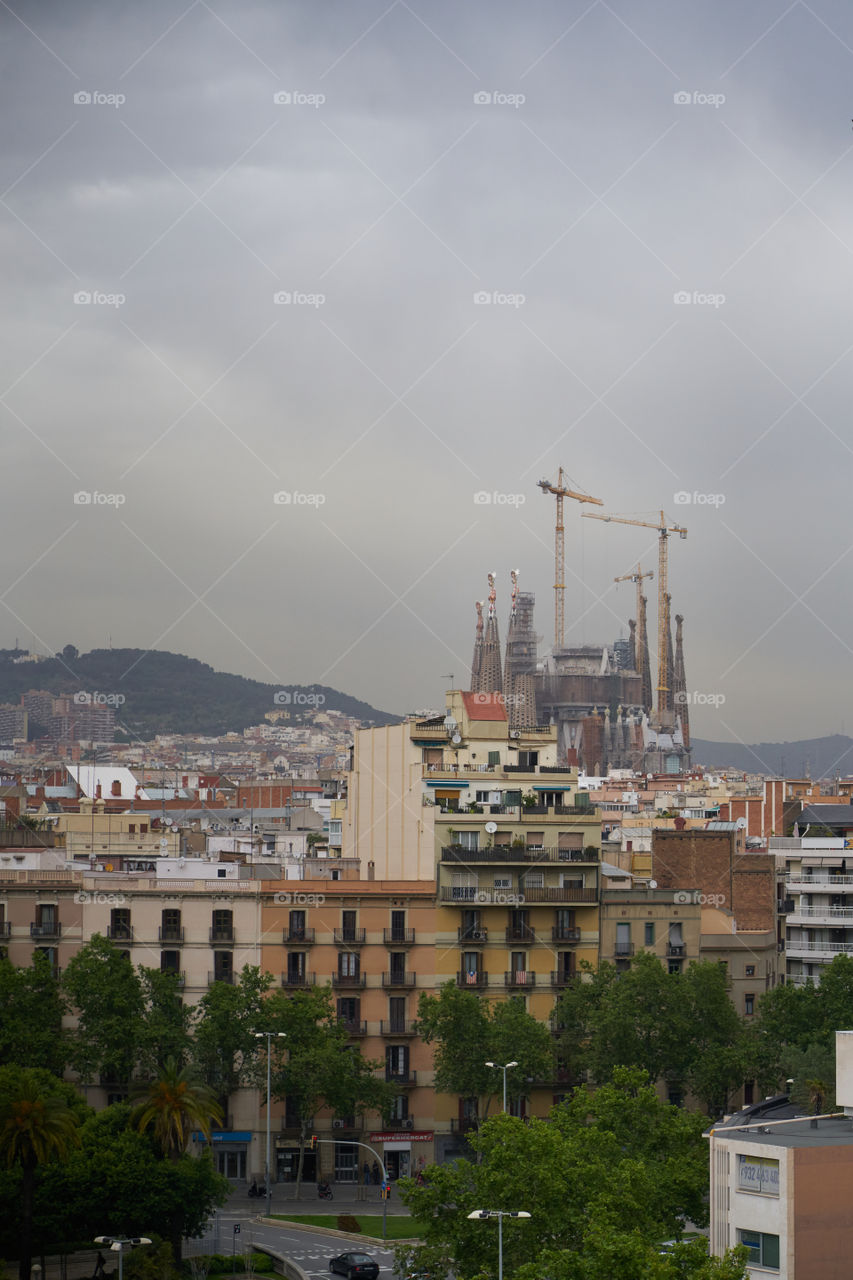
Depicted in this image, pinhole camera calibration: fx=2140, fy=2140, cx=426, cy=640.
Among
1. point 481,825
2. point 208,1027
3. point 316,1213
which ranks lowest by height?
point 316,1213

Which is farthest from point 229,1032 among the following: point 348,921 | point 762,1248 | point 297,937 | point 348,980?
point 762,1248

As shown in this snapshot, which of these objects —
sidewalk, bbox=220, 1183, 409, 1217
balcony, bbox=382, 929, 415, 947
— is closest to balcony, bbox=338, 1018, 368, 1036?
balcony, bbox=382, 929, 415, 947

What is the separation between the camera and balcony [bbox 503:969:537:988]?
7406 cm

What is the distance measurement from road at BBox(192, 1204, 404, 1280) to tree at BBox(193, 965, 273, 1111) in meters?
7.12

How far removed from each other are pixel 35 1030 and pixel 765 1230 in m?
35.4

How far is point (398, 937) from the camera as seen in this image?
241 ft

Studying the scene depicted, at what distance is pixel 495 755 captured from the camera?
82.1 metres

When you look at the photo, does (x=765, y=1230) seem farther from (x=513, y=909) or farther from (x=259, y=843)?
(x=259, y=843)

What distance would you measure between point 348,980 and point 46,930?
33.8ft

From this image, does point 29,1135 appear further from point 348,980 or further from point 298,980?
point 348,980

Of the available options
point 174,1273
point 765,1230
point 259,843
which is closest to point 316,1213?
point 174,1273

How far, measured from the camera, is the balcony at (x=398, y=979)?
7288cm

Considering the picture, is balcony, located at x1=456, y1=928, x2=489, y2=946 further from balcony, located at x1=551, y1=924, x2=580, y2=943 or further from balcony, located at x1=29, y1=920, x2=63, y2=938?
balcony, located at x1=29, y1=920, x2=63, y2=938

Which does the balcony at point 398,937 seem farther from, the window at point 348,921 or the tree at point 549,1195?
the tree at point 549,1195
